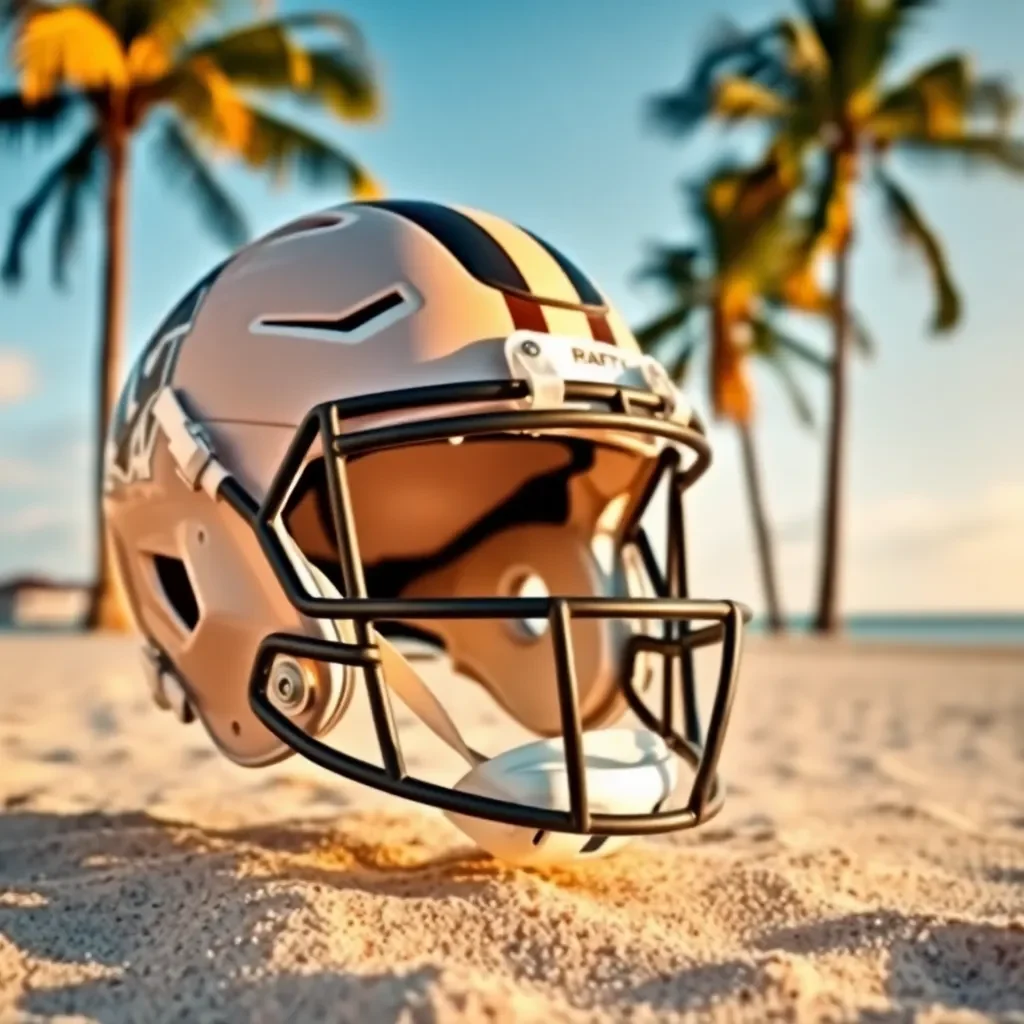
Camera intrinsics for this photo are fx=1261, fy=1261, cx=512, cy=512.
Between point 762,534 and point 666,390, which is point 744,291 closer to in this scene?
point 762,534

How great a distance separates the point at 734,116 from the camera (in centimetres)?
1492

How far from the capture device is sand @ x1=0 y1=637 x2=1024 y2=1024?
4.47ft

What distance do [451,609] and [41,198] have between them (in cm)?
1332

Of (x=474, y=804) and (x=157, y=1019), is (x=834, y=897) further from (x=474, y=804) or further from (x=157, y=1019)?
(x=157, y=1019)

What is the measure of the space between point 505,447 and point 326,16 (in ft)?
37.4

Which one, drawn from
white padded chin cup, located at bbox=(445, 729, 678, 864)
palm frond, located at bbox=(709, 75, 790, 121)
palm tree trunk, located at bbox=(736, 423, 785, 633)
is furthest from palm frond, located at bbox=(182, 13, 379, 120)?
white padded chin cup, located at bbox=(445, 729, 678, 864)

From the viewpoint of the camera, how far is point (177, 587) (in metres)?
2.26

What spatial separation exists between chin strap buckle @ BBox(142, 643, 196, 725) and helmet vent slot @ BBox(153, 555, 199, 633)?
86 millimetres

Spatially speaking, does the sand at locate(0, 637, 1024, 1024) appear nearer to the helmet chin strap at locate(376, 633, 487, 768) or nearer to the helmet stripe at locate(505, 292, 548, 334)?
the helmet chin strap at locate(376, 633, 487, 768)

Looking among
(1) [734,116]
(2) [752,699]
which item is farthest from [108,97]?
(2) [752,699]

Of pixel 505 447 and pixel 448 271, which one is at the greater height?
pixel 448 271

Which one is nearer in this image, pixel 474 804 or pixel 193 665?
pixel 474 804

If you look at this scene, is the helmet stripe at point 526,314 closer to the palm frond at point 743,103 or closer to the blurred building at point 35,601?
the palm frond at point 743,103

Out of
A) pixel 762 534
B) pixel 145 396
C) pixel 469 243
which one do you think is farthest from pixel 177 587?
pixel 762 534
